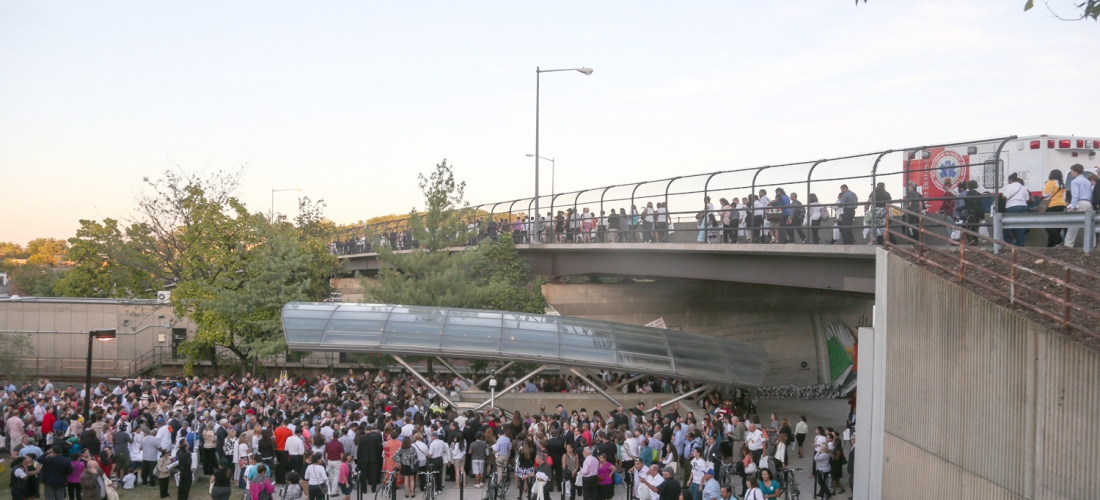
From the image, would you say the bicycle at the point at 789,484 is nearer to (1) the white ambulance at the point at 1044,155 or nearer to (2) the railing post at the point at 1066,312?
(2) the railing post at the point at 1066,312

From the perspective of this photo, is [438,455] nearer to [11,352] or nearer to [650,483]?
[650,483]

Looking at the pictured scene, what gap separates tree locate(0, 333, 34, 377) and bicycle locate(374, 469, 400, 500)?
73.8 feet

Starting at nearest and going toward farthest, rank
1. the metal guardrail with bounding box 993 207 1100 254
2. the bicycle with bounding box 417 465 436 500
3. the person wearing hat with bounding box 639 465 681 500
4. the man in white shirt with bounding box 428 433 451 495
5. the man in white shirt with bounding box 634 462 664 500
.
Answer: the metal guardrail with bounding box 993 207 1100 254 → the person wearing hat with bounding box 639 465 681 500 → the man in white shirt with bounding box 634 462 664 500 → the bicycle with bounding box 417 465 436 500 → the man in white shirt with bounding box 428 433 451 495

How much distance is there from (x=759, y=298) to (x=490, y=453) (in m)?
17.8

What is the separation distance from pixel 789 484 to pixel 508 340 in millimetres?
8254

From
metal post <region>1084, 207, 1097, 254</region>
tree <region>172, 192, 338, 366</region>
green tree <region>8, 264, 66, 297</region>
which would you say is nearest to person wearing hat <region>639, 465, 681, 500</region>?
metal post <region>1084, 207, 1097, 254</region>

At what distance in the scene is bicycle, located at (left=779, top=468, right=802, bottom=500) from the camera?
14.4 meters

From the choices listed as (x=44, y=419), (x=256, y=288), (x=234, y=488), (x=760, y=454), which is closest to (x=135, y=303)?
(x=256, y=288)

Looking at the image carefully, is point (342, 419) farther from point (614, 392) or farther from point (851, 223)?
point (851, 223)

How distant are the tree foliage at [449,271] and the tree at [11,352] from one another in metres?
13.9

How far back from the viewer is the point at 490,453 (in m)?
15.9

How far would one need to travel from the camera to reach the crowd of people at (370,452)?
13.9 metres

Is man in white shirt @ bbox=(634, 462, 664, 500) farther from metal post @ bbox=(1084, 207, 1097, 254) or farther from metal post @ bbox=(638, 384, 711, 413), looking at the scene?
metal post @ bbox=(638, 384, 711, 413)

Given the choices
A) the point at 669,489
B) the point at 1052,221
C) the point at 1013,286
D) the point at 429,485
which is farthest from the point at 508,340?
the point at 1013,286
